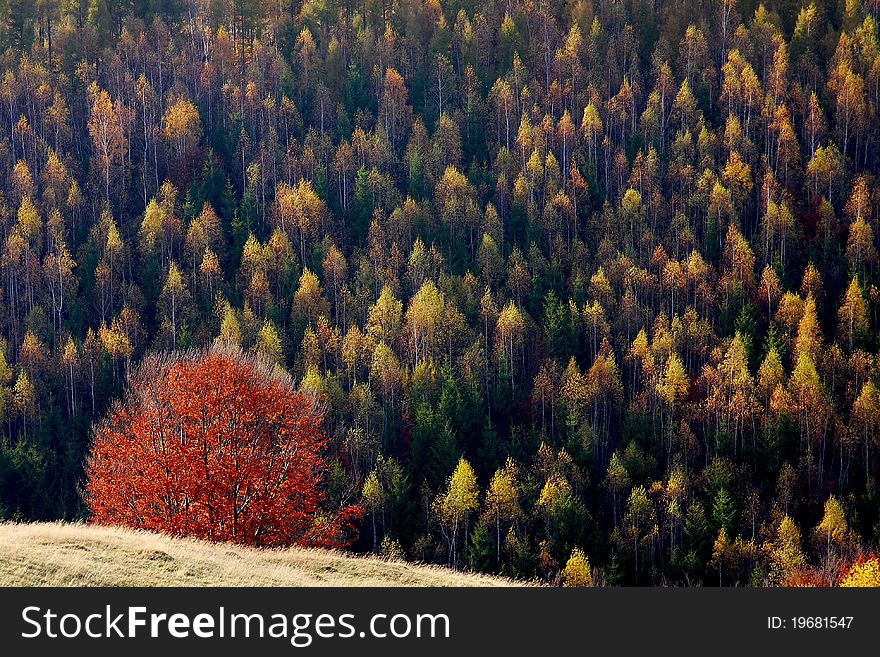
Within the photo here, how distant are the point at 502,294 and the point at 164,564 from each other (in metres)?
121

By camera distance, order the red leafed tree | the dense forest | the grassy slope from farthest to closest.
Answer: the dense forest → the red leafed tree → the grassy slope

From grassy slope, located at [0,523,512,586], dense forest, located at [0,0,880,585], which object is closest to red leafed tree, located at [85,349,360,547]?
grassy slope, located at [0,523,512,586]

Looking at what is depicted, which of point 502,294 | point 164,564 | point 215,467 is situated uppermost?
point 502,294

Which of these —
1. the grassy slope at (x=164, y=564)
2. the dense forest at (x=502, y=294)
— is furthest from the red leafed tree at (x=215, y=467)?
the dense forest at (x=502, y=294)

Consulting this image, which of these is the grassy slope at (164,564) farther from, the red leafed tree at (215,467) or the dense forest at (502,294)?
the dense forest at (502,294)

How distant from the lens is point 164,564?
1480 inches

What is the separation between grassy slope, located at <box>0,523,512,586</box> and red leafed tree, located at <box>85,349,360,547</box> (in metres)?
10.3

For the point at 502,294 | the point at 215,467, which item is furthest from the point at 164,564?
the point at 502,294

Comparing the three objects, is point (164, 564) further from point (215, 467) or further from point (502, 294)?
point (502, 294)

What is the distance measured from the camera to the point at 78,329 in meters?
151

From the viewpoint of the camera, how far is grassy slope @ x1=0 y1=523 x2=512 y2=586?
117 ft

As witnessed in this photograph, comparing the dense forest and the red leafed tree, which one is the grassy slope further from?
the dense forest
